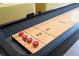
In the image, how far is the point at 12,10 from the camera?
217 cm

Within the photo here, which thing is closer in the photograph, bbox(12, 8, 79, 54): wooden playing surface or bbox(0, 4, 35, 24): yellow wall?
bbox(12, 8, 79, 54): wooden playing surface

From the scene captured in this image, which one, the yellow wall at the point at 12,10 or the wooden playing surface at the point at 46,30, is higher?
the wooden playing surface at the point at 46,30

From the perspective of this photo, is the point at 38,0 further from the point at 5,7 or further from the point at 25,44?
the point at 5,7

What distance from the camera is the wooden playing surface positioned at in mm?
1006

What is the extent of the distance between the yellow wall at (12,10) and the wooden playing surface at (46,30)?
0.82 m

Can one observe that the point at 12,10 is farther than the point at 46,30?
Yes

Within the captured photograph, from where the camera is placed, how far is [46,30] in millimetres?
1223

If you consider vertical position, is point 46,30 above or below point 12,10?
above

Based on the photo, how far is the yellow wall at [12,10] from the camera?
2049 millimetres

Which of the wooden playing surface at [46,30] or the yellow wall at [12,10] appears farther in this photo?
the yellow wall at [12,10]

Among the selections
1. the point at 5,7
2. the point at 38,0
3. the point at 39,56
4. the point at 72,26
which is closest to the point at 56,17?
the point at 72,26

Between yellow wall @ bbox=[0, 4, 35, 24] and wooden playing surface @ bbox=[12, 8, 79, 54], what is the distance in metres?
0.82

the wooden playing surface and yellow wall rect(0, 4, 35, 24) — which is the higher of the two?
the wooden playing surface

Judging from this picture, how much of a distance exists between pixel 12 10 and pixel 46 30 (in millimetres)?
1171
